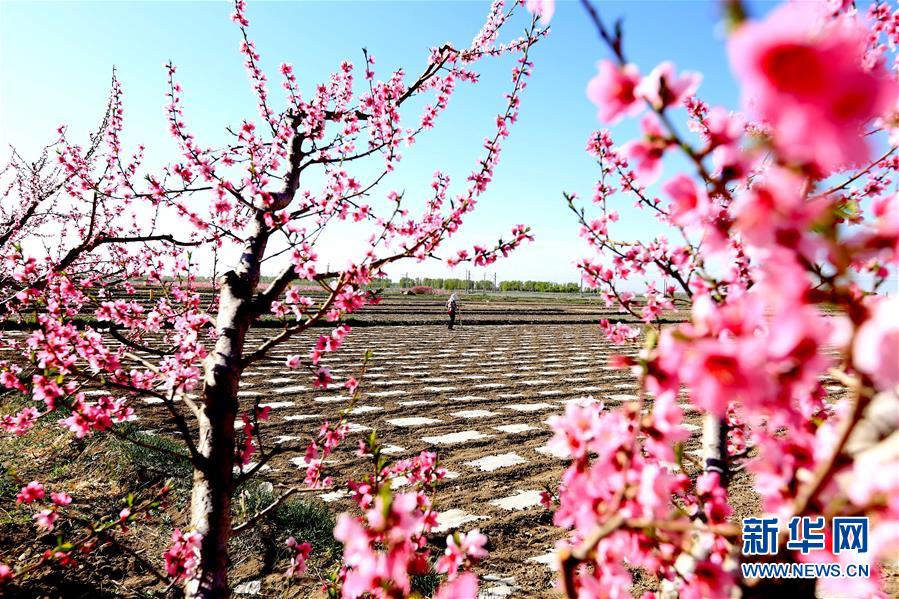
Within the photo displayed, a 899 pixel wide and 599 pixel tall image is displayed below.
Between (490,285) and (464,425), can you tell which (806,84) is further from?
(490,285)

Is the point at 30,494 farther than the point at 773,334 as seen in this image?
Yes

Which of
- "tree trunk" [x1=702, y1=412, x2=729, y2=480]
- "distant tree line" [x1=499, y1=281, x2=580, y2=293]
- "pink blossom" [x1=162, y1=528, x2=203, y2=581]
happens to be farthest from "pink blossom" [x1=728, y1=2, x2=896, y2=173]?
"distant tree line" [x1=499, y1=281, x2=580, y2=293]

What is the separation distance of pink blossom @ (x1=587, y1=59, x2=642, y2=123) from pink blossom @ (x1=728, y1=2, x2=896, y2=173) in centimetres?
33

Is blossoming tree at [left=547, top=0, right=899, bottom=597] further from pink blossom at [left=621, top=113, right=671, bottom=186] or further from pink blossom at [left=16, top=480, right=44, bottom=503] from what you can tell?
pink blossom at [left=16, top=480, right=44, bottom=503]

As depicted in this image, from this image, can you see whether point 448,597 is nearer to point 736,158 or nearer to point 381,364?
point 736,158

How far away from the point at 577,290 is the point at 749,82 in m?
96.0

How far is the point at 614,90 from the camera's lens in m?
0.78

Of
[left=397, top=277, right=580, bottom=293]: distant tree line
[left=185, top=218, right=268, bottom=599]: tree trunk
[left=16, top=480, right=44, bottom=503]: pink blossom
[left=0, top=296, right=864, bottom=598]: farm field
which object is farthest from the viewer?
[left=397, top=277, right=580, bottom=293]: distant tree line

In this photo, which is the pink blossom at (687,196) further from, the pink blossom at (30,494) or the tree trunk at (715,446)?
the pink blossom at (30,494)

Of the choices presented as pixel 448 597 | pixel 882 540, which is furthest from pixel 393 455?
pixel 882 540

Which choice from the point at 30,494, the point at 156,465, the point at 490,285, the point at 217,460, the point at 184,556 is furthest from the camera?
the point at 490,285

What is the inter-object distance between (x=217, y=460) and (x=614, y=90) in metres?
2.13

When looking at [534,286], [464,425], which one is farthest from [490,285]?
[464,425]

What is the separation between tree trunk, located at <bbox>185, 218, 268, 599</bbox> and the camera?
2.08 metres
